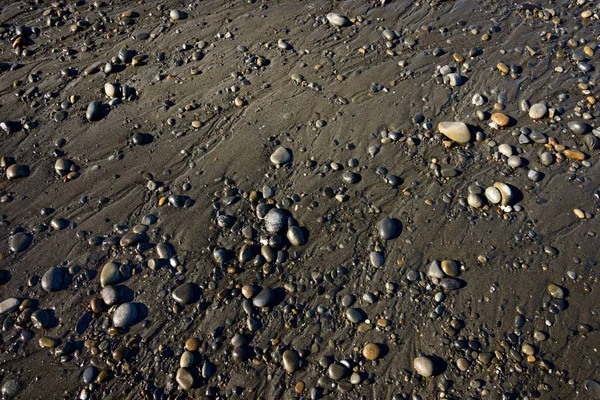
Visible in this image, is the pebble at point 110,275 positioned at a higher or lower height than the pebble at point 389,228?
higher

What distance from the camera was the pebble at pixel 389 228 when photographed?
4.32 meters

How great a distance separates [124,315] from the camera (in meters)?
3.80

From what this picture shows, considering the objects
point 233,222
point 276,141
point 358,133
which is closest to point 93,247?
point 233,222

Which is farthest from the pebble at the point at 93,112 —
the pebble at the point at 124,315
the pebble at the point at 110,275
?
the pebble at the point at 124,315

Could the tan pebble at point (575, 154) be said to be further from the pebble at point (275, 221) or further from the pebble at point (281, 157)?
the pebble at point (275, 221)

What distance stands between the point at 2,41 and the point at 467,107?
7.38m

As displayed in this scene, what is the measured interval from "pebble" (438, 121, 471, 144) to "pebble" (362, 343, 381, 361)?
288cm

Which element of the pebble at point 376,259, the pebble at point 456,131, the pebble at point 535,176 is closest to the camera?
the pebble at point 376,259

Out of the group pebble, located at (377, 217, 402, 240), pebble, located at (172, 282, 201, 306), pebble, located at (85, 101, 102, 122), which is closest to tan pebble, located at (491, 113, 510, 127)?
pebble, located at (377, 217, 402, 240)

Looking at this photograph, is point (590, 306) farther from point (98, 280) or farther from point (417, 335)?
point (98, 280)

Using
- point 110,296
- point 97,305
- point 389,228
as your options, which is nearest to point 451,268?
point 389,228

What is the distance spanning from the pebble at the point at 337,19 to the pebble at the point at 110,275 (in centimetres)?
507

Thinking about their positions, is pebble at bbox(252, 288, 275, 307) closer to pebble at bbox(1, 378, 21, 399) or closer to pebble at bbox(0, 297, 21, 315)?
pebble at bbox(1, 378, 21, 399)

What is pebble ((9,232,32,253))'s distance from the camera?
4309mm
